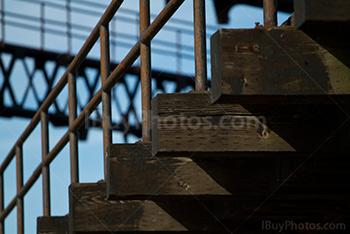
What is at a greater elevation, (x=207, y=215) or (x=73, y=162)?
(x=73, y=162)

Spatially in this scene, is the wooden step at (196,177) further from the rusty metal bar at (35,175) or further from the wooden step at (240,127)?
the rusty metal bar at (35,175)

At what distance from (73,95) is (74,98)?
2 centimetres

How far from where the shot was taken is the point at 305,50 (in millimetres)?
2965

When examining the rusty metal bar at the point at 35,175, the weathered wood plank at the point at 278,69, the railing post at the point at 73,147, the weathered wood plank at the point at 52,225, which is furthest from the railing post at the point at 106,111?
the weathered wood plank at the point at 278,69

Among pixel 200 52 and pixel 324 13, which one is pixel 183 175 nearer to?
pixel 200 52

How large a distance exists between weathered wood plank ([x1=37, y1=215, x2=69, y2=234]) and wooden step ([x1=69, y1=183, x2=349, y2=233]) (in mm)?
1057

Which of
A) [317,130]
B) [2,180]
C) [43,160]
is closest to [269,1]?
[317,130]

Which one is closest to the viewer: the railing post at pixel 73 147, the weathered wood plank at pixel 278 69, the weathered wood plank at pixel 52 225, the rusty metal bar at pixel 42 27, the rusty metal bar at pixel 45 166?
the weathered wood plank at pixel 278 69

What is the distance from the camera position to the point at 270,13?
3186mm

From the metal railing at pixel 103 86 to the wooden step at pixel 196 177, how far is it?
0.51 ft

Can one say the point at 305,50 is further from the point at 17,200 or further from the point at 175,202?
the point at 17,200

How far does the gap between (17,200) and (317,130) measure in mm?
4265

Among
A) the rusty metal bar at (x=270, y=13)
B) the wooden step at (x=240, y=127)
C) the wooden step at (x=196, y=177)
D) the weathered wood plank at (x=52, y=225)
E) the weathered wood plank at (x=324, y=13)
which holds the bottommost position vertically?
the weathered wood plank at (x=52, y=225)

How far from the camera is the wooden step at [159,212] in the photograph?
506cm
